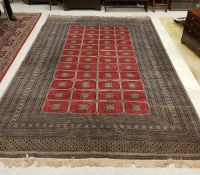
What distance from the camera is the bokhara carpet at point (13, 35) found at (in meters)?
3.75

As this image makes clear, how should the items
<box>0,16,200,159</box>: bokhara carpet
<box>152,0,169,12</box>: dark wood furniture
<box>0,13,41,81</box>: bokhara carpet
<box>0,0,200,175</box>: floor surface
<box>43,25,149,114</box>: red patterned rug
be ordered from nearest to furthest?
<box>0,0,200,175</box>: floor surface
<box>0,16,200,159</box>: bokhara carpet
<box>43,25,149,114</box>: red patterned rug
<box>0,13,41,81</box>: bokhara carpet
<box>152,0,169,12</box>: dark wood furniture

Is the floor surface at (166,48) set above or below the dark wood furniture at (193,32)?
below

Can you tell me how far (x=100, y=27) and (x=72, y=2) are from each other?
3.69 feet

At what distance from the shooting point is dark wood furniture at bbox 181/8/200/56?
3859mm

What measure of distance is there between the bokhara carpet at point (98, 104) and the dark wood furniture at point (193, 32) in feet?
1.39

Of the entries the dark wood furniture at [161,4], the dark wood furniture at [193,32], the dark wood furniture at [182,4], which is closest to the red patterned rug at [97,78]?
the dark wood furniture at [193,32]

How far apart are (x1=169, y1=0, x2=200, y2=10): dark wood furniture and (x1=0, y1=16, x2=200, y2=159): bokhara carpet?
183 cm

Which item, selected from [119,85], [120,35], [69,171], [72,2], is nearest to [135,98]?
[119,85]

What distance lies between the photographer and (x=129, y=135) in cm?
252

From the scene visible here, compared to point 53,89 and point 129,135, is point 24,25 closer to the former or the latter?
point 53,89

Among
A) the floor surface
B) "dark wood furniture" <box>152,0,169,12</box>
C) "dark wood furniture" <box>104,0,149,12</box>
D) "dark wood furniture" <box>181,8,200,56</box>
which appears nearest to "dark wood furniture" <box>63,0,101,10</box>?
the floor surface

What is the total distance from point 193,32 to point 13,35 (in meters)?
2.83

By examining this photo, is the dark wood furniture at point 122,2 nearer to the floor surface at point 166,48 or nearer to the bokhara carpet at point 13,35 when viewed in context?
the floor surface at point 166,48

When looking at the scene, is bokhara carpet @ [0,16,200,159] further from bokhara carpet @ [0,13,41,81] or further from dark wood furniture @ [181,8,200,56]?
dark wood furniture @ [181,8,200,56]
